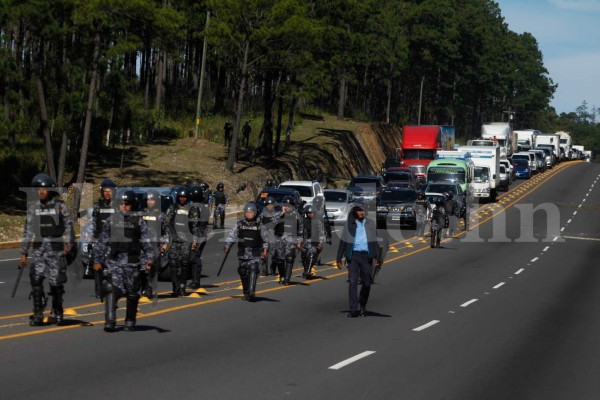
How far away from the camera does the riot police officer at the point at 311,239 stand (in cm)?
2348

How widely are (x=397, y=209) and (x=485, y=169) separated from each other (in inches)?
772

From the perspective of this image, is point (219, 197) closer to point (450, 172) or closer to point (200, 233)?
point (200, 233)

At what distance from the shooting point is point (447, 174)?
172ft

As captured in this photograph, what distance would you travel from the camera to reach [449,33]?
4333 inches

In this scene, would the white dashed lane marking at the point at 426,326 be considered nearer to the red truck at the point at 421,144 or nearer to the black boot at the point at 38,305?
the black boot at the point at 38,305

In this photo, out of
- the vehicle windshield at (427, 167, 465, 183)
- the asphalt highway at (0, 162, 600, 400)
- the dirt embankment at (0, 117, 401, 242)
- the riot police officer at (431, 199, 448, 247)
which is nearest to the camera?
the asphalt highway at (0, 162, 600, 400)

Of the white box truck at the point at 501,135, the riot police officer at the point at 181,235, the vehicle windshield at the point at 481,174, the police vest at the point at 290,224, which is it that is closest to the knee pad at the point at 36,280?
the riot police officer at the point at 181,235

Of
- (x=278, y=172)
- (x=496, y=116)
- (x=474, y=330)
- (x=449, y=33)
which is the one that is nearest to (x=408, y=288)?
(x=474, y=330)

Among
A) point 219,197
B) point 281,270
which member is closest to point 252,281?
point 281,270

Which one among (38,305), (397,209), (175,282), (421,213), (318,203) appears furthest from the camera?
(421,213)

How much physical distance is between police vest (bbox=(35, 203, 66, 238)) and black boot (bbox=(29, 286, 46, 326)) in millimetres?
720

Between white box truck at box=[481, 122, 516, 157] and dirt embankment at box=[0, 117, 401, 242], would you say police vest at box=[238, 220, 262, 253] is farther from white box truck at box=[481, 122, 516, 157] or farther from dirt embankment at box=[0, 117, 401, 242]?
white box truck at box=[481, 122, 516, 157]

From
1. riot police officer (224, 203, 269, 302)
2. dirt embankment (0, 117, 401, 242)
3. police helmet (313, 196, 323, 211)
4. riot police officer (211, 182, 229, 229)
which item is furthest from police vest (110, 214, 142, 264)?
riot police officer (211, 182, 229, 229)

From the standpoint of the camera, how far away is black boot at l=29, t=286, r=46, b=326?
13.5m
